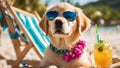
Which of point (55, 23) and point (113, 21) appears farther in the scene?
point (113, 21)

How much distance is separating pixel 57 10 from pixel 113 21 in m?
33.9

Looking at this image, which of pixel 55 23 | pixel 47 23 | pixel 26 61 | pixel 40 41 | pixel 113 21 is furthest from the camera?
pixel 113 21

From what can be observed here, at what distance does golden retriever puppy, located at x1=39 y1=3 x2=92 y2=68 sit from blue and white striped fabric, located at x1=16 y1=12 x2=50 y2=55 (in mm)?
1347

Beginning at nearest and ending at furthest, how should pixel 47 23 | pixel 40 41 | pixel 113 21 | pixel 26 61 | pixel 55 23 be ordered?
1. pixel 55 23
2. pixel 47 23
3. pixel 26 61
4. pixel 40 41
5. pixel 113 21

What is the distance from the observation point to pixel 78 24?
11.5 feet

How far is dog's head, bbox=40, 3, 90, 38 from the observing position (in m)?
3.39

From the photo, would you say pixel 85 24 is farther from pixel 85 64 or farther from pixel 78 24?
pixel 85 64

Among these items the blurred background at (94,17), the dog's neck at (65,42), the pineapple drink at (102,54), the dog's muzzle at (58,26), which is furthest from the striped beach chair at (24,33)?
the blurred background at (94,17)

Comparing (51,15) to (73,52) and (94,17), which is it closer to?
(73,52)

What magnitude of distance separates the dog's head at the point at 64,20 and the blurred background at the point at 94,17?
235 inches

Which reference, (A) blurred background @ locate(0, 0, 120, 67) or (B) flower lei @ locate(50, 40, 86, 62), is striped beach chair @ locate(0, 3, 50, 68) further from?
(A) blurred background @ locate(0, 0, 120, 67)

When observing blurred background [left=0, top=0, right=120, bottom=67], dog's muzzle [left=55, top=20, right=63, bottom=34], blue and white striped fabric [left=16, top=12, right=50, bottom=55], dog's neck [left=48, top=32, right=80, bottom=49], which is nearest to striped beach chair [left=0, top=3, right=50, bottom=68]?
blue and white striped fabric [left=16, top=12, right=50, bottom=55]

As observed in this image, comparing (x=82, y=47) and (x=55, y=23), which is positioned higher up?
(x=55, y=23)

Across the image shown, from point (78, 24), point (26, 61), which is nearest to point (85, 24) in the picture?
point (78, 24)
